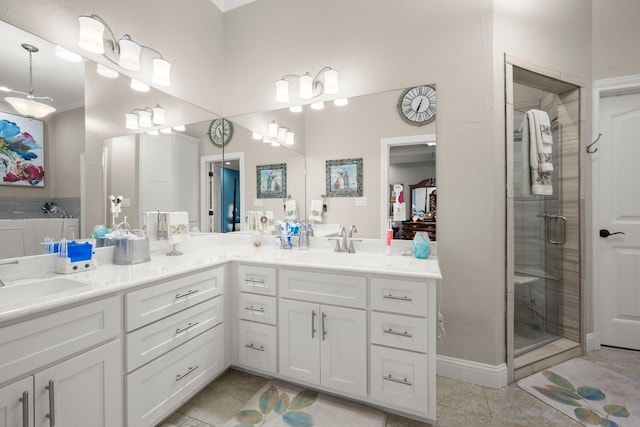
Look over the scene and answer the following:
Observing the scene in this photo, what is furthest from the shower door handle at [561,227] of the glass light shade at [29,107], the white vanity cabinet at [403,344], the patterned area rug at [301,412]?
the glass light shade at [29,107]

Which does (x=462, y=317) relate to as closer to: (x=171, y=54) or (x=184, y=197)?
(x=184, y=197)

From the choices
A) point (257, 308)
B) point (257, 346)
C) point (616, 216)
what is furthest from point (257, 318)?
point (616, 216)

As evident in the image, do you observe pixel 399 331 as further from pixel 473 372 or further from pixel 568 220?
pixel 568 220

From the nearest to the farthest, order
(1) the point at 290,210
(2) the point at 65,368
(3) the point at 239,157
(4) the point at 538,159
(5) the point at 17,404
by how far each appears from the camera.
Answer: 1. (5) the point at 17,404
2. (2) the point at 65,368
3. (4) the point at 538,159
4. (1) the point at 290,210
5. (3) the point at 239,157

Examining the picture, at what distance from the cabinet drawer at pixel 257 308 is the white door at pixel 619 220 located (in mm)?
2576

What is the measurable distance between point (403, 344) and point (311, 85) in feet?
6.56

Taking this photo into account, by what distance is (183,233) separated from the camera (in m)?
2.18

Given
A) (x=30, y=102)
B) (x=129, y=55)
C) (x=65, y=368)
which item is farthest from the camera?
(x=129, y=55)

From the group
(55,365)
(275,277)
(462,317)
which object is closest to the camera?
(55,365)

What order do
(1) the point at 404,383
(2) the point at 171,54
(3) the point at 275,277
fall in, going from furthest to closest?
(2) the point at 171,54
(3) the point at 275,277
(1) the point at 404,383

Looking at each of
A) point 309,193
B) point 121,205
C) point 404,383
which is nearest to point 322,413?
point 404,383

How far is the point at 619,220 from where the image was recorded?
7.70ft

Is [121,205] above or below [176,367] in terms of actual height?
above

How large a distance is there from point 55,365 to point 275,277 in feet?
3.47
